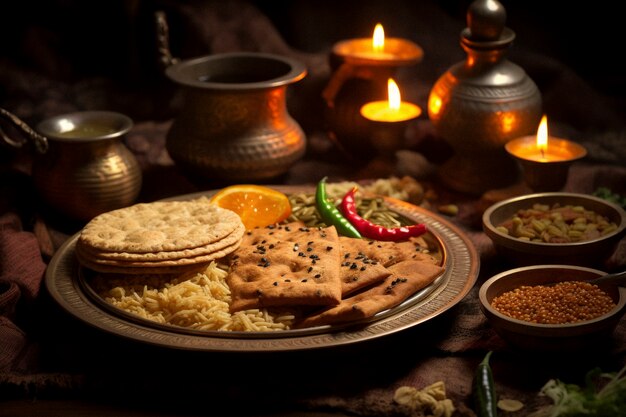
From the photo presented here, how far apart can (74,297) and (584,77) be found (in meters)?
3.79

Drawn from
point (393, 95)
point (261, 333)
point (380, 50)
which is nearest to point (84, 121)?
point (393, 95)

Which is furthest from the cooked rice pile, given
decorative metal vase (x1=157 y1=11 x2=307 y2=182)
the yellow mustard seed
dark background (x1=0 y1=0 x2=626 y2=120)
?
dark background (x1=0 y1=0 x2=626 y2=120)

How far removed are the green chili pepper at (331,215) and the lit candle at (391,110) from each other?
2.59 ft

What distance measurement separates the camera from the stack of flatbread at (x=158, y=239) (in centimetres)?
309

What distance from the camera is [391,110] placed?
4.55m

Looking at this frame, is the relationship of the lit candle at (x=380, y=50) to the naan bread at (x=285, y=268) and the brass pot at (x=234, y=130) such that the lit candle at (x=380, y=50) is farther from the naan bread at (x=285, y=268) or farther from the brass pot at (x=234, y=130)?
the naan bread at (x=285, y=268)

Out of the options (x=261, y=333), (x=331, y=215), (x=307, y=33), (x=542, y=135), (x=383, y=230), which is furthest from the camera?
(x=307, y=33)

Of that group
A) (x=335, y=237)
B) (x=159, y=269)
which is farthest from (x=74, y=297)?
(x=335, y=237)

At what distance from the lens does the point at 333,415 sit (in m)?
2.66

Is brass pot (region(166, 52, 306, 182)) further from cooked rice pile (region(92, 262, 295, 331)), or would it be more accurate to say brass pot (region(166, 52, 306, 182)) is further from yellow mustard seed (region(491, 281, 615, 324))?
yellow mustard seed (region(491, 281, 615, 324))

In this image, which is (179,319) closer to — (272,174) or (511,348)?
(511,348)

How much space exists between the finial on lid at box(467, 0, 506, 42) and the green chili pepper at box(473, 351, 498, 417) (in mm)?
2045

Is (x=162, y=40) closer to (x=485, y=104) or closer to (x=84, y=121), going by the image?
(x=84, y=121)

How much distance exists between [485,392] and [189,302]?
108 centimetres
